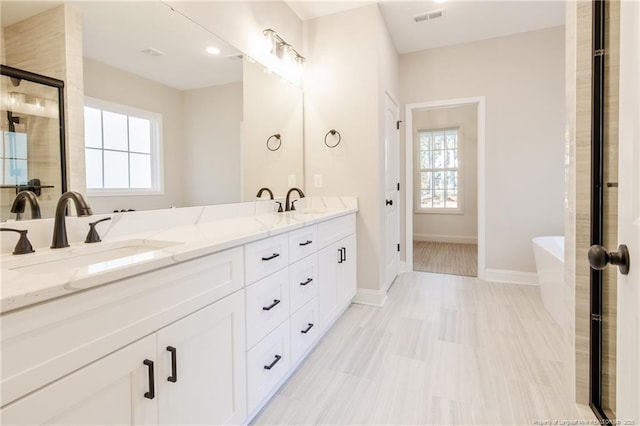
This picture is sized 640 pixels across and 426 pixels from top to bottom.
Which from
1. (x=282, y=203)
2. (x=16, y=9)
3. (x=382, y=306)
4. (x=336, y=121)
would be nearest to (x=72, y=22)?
(x=16, y=9)

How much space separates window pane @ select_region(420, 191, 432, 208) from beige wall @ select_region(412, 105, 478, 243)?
203mm

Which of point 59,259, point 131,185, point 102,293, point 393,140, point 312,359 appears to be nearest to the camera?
point 102,293

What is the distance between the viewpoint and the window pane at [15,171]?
1.12m

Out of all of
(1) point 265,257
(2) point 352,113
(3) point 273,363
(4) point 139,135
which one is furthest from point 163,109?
(2) point 352,113

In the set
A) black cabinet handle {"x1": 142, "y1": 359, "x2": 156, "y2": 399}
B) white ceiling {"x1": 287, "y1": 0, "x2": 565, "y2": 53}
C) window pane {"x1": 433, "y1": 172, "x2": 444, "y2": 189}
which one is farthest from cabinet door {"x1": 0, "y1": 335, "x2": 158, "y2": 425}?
window pane {"x1": 433, "y1": 172, "x2": 444, "y2": 189}

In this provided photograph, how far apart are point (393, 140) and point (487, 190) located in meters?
1.21

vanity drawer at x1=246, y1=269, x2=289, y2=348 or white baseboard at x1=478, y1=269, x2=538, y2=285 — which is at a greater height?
vanity drawer at x1=246, y1=269, x2=289, y2=348

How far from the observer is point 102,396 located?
0.83 metres

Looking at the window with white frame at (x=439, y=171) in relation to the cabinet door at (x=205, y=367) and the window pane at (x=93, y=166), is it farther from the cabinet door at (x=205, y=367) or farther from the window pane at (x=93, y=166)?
Result: the window pane at (x=93, y=166)

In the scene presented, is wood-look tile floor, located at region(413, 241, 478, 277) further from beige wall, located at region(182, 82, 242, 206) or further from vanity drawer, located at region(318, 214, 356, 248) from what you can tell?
beige wall, located at region(182, 82, 242, 206)

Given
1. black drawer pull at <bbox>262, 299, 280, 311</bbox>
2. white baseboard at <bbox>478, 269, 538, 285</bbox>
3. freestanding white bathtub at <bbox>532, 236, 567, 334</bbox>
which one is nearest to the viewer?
black drawer pull at <bbox>262, 299, 280, 311</bbox>

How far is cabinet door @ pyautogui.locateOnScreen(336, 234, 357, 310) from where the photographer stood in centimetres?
254

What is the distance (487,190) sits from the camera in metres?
3.64

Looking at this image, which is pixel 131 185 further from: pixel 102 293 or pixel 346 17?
pixel 346 17
